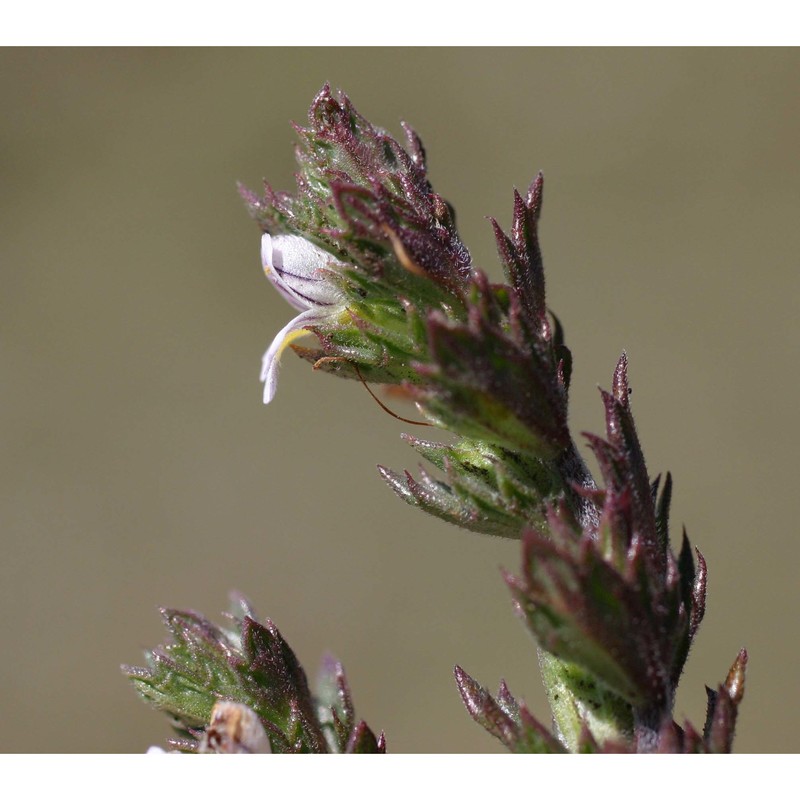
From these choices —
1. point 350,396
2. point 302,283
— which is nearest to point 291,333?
point 302,283

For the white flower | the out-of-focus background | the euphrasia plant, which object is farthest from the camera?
the out-of-focus background

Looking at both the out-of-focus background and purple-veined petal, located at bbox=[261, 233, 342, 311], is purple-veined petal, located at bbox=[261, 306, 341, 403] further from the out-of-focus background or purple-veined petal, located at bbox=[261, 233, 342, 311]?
the out-of-focus background

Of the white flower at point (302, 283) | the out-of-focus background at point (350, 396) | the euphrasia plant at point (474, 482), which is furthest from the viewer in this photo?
the out-of-focus background at point (350, 396)

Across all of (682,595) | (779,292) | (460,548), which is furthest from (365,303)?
(779,292)

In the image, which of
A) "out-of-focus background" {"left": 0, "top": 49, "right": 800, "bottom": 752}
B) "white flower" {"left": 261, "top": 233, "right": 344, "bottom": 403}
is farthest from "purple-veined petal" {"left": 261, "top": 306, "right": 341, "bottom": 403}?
"out-of-focus background" {"left": 0, "top": 49, "right": 800, "bottom": 752}

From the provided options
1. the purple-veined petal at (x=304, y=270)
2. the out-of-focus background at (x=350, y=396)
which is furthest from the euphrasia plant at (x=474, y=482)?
the out-of-focus background at (x=350, y=396)

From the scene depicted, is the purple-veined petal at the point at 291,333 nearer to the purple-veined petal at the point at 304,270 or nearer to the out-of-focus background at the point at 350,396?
the purple-veined petal at the point at 304,270

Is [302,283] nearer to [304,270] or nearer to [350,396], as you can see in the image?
[304,270]
